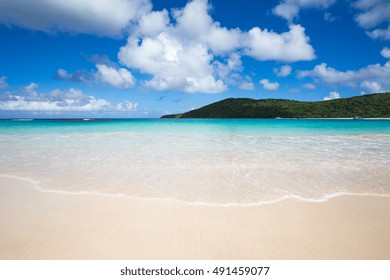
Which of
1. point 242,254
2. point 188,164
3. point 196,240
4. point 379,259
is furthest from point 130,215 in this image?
point 188,164

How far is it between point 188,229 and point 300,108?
132 meters

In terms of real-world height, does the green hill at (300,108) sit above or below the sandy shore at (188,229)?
above

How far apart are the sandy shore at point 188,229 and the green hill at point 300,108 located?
4532 inches

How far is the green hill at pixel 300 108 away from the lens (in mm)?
99562

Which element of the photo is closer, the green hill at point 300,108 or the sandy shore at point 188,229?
the sandy shore at point 188,229

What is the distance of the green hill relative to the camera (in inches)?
3920

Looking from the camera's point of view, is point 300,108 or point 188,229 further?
point 300,108

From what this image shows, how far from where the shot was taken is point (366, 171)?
7.42 meters

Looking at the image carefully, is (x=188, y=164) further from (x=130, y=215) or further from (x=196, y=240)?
(x=196, y=240)

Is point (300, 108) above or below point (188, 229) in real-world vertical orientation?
above

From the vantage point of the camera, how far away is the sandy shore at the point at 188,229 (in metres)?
3.10

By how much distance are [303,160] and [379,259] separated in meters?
6.67

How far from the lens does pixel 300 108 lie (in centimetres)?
12125

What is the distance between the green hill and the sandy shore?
115115 millimetres
